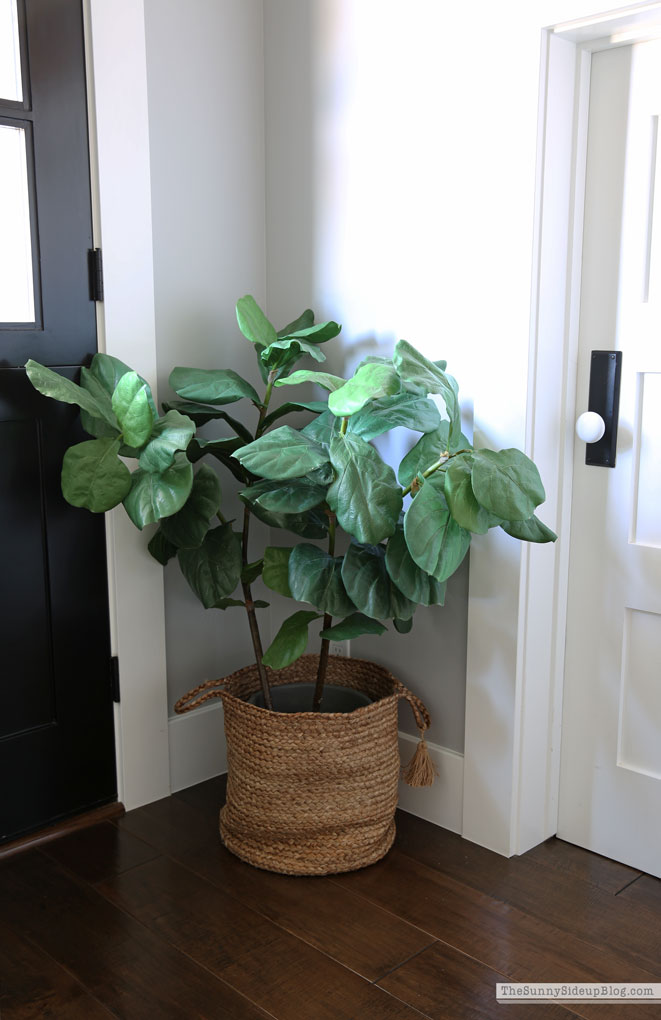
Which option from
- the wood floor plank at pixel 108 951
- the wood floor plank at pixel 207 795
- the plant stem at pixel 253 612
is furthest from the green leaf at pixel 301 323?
the wood floor plank at pixel 108 951

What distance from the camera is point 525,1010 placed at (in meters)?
1.61

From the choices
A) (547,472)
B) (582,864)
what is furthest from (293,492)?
(582,864)

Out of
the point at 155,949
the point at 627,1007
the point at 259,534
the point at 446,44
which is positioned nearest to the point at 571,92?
the point at 446,44

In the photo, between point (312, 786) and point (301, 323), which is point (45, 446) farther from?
point (312, 786)

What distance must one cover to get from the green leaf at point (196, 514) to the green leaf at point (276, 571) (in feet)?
0.46

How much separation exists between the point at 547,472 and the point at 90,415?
0.96 meters

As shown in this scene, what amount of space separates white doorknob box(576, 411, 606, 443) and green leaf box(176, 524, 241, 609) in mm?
765

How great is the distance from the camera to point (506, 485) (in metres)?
1.65

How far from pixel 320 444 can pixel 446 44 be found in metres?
0.87

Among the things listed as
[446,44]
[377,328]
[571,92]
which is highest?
[446,44]

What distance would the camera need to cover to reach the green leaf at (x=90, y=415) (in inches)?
77.4

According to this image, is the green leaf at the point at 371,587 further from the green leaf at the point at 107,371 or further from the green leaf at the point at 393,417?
the green leaf at the point at 107,371

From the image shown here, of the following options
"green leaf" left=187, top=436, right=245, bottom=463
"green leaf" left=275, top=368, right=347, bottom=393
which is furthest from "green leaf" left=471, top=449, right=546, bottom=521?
"green leaf" left=187, top=436, right=245, bottom=463

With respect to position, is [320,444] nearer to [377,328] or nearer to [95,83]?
[377,328]
